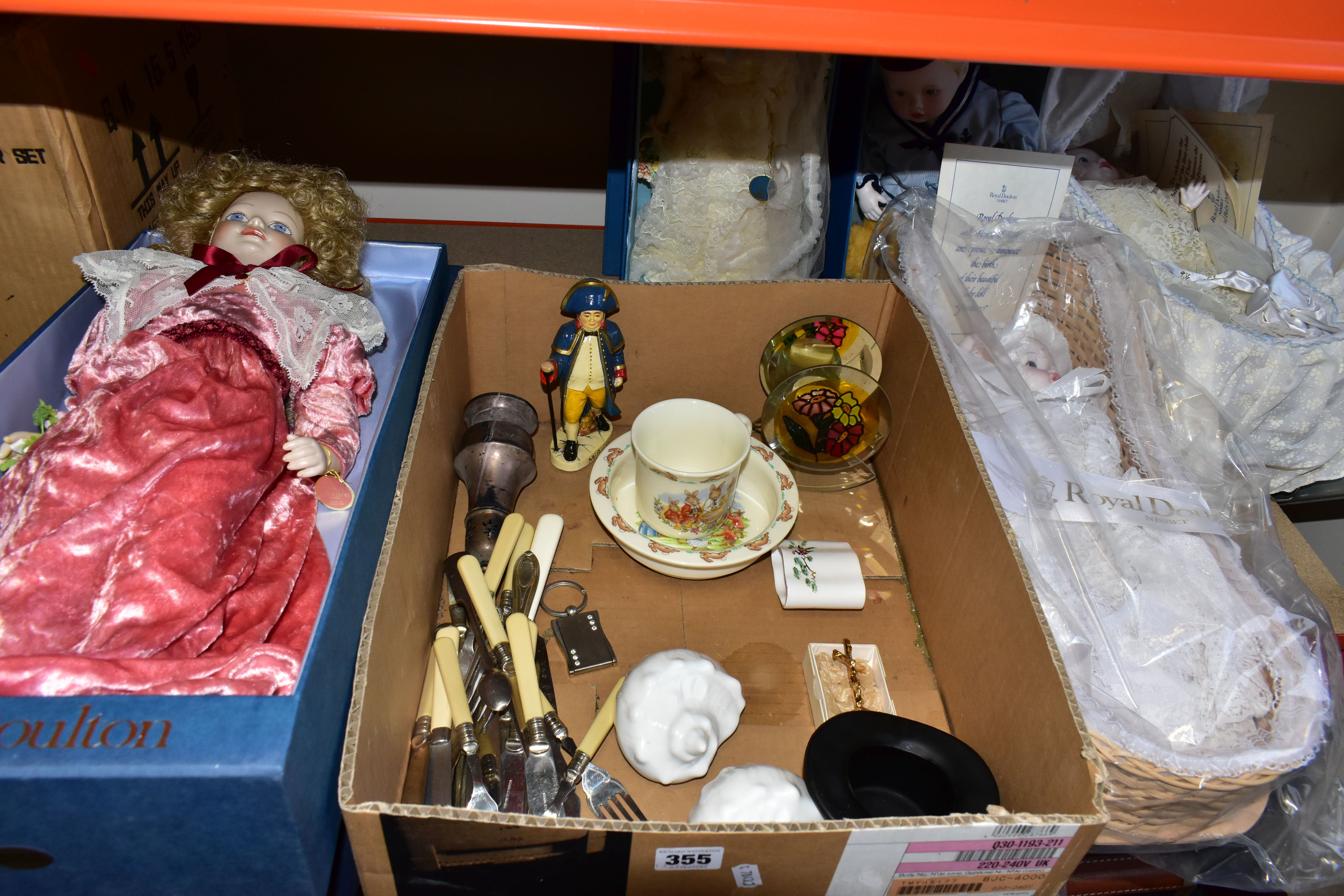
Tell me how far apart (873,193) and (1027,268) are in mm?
235

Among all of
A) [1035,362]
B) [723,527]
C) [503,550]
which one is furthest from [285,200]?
[1035,362]

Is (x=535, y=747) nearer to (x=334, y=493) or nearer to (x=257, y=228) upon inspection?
(x=334, y=493)

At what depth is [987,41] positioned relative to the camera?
58cm

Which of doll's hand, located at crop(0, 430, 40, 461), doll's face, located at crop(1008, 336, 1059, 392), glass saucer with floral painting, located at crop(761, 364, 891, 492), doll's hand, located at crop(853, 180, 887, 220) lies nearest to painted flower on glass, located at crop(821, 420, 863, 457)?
glass saucer with floral painting, located at crop(761, 364, 891, 492)

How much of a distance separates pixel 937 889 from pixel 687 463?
50cm

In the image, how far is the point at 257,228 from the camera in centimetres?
95

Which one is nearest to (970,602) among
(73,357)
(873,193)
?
(873,193)

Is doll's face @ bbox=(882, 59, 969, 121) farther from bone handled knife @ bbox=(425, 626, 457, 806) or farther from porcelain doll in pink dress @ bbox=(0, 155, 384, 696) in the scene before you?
bone handled knife @ bbox=(425, 626, 457, 806)

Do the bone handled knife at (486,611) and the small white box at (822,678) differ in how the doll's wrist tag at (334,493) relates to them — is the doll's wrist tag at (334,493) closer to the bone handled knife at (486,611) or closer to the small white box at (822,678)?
the bone handled knife at (486,611)

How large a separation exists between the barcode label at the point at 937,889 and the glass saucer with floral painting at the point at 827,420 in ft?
1.70

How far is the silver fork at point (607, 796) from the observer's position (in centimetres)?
73

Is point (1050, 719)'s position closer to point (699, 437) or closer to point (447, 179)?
point (699, 437)

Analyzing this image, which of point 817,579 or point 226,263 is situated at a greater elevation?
point 226,263

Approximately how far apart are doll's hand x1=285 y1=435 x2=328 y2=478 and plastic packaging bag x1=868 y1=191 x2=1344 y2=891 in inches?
25.8
